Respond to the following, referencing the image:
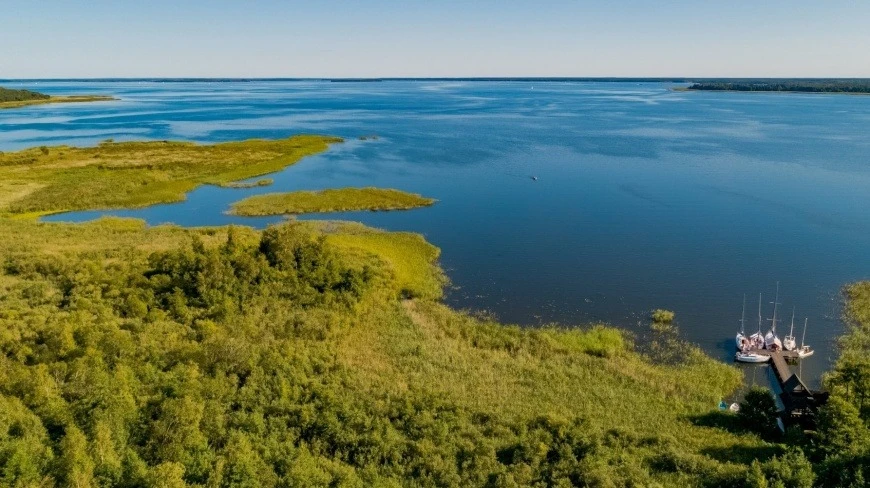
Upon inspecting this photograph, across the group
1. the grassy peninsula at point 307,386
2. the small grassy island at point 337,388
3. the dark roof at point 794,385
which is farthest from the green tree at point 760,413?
the dark roof at point 794,385

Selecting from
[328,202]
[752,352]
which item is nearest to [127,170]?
[328,202]

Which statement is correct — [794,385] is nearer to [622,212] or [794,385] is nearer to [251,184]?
[622,212]

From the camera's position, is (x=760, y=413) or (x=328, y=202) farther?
(x=328, y=202)

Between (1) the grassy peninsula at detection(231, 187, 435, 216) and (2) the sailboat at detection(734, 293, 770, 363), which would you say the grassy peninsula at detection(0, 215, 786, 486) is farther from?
(1) the grassy peninsula at detection(231, 187, 435, 216)

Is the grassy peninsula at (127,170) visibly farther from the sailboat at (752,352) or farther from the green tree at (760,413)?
the green tree at (760,413)

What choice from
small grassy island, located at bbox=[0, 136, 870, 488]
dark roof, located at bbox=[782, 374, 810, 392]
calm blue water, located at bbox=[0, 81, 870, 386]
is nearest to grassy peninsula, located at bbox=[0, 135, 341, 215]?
calm blue water, located at bbox=[0, 81, 870, 386]

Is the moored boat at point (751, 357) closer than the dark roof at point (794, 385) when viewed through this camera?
No
